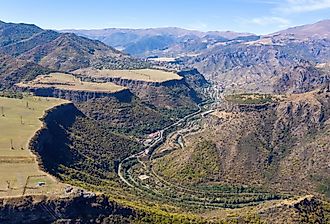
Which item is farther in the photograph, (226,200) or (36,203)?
(226,200)

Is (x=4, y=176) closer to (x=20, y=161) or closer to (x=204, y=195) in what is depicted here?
(x=20, y=161)

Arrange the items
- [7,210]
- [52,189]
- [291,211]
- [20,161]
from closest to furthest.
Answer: [7,210] → [52,189] → [291,211] → [20,161]

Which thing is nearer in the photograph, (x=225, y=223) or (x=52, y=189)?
(x=52, y=189)

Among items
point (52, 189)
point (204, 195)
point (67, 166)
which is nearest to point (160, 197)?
point (204, 195)

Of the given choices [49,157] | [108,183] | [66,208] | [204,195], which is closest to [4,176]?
[66,208]

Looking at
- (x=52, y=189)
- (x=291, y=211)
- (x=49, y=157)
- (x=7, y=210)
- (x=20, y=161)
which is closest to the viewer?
(x=7, y=210)

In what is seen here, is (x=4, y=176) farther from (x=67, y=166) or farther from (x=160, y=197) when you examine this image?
(x=160, y=197)

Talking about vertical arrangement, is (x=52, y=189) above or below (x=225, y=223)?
above

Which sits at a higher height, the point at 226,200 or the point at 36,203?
the point at 36,203

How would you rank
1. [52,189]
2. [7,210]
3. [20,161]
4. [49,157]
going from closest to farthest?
[7,210] < [52,189] < [20,161] < [49,157]
